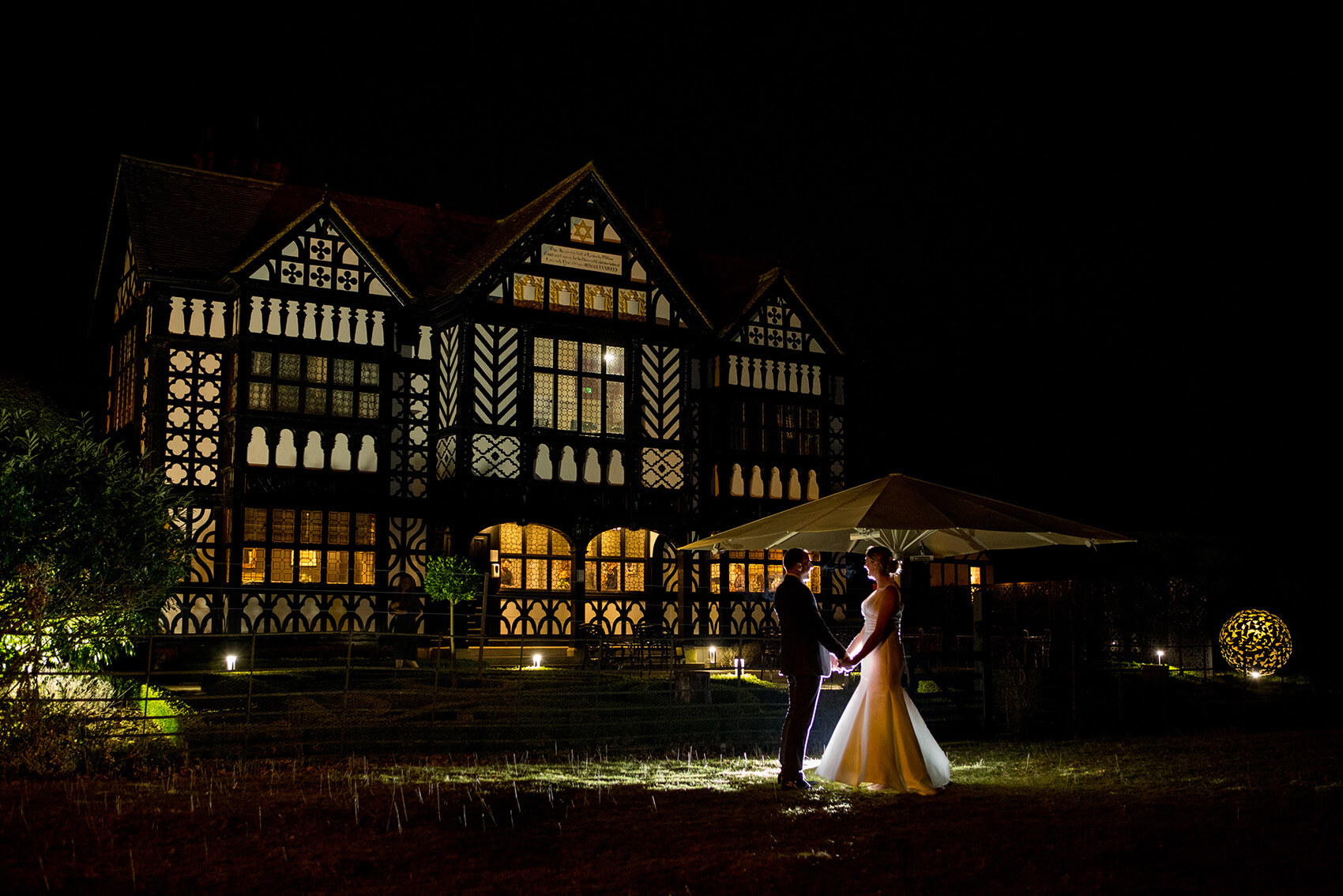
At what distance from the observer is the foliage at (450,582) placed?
20.9m

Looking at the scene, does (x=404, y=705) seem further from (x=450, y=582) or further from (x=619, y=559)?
(x=619, y=559)

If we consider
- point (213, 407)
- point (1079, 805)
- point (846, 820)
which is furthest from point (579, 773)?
point (213, 407)

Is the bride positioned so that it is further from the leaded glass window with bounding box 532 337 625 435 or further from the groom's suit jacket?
the leaded glass window with bounding box 532 337 625 435

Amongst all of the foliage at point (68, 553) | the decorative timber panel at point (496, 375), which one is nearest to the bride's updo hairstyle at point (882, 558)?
the foliage at point (68, 553)

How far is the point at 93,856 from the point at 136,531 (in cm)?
562

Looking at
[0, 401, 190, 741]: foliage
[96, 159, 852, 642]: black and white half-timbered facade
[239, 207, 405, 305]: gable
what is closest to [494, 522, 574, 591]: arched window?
[96, 159, 852, 642]: black and white half-timbered facade

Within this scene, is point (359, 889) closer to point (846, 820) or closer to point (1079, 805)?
point (846, 820)

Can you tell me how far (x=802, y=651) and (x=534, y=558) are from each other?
49.5 feet

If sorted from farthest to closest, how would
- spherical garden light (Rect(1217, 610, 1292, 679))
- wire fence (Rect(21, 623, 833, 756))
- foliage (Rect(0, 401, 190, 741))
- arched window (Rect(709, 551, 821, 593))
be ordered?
arched window (Rect(709, 551, 821, 593)) → spherical garden light (Rect(1217, 610, 1292, 679)) → wire fence (Rect(21, 623, 833, 756)) → foliage (Rect(0, 401, 190, 741))

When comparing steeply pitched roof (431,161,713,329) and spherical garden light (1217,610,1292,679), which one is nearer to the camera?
spherical garden light (1217,610,1292,679)

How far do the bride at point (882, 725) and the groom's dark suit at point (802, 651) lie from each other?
270mm

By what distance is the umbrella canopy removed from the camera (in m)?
10.5

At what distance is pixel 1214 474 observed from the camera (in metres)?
28.9

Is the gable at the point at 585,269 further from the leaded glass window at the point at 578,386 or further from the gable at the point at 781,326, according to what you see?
the gable at the point at 781,326
